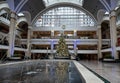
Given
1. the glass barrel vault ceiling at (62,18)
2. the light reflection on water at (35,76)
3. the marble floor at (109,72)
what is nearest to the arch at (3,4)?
the glass barrel vault ceiling at (62,18)

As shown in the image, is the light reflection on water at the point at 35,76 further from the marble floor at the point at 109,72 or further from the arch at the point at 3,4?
the arch at the point at 3,4

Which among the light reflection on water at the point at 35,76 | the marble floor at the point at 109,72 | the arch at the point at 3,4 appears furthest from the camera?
the arch at the point at 3,4

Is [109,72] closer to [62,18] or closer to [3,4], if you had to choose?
[3,4]

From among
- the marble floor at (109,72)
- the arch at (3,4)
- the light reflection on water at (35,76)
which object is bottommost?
the marble floor at (109,72)

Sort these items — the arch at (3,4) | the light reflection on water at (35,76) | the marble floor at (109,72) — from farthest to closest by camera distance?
the arch at (3,4), the marble floor at (109,72), the light reflection on water at (35,76)

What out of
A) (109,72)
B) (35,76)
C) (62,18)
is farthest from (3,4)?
(35,76)

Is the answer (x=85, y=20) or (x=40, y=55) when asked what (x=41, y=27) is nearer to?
(x=40, y=55)

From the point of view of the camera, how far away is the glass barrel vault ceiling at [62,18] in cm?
4450

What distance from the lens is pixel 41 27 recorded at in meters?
43.8

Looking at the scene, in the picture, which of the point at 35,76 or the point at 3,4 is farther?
the point at 3,4

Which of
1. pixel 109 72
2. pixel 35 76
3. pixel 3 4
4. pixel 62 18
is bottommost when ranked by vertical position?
A: pixel 109 72

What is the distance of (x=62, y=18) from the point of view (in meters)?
45.3

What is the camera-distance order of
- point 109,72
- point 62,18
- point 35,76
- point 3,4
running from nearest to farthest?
point 35,76
point 109,72
point 3,4
point 62,18

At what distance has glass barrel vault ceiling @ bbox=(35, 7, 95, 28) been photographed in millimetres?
44500
